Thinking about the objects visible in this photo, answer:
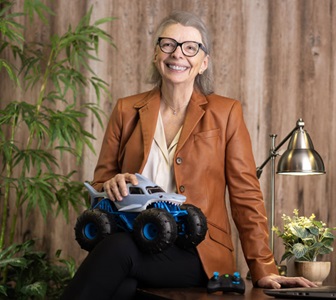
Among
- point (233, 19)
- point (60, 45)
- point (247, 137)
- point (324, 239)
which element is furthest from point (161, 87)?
point (233, 19)

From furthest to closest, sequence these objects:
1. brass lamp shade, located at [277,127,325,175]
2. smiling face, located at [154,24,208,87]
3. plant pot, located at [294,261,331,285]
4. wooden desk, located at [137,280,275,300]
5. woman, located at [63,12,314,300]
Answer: brass lamp shade, located at [277,127,325,175], plant pot, located at [294,261,331,285], smiling face, located at [154,24,208,87], woman, located at [63,12,314,300], wooden desk, located at [137,280,275,300]

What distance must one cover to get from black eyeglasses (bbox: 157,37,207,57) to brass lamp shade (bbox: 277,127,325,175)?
0.78 metres

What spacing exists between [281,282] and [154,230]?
0.43 m

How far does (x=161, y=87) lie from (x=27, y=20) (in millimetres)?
1593

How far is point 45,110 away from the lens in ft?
12.2

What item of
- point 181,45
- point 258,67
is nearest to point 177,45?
point 181,45

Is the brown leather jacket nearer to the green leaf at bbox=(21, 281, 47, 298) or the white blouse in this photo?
the white blouse

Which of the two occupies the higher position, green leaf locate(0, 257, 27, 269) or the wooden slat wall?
the wooden slat wall

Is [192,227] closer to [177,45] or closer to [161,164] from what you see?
[161,164]

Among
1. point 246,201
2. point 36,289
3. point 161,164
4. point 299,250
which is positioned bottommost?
point 36,289

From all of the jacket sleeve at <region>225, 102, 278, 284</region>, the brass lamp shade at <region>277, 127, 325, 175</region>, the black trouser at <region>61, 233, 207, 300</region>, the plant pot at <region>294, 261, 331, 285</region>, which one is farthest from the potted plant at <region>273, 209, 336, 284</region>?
the black trouser at <region>61, 233, 207, 300</region>

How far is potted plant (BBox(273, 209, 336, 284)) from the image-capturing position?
8.85 feet

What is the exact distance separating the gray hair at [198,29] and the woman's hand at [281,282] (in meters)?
0.69

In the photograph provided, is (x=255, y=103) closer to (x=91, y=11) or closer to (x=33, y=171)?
(x=91, y=11)
